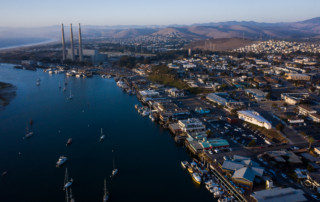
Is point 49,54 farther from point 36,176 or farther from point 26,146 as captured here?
point 36,176

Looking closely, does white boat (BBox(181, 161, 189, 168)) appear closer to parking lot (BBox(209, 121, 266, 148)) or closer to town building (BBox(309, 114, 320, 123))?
parking lot (BBox(209, 121, 266, 148))

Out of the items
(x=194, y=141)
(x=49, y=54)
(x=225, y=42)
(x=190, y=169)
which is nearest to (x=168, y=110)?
(x=194, y=141)

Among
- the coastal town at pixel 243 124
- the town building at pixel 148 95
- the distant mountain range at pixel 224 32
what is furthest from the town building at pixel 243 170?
the distant mountain range at pixel 224 32


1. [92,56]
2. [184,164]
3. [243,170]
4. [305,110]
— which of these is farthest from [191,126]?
[92,56]

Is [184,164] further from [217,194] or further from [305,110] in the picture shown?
[305,110]

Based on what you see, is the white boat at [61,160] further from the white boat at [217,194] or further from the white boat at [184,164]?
the white boat at [217,194]
